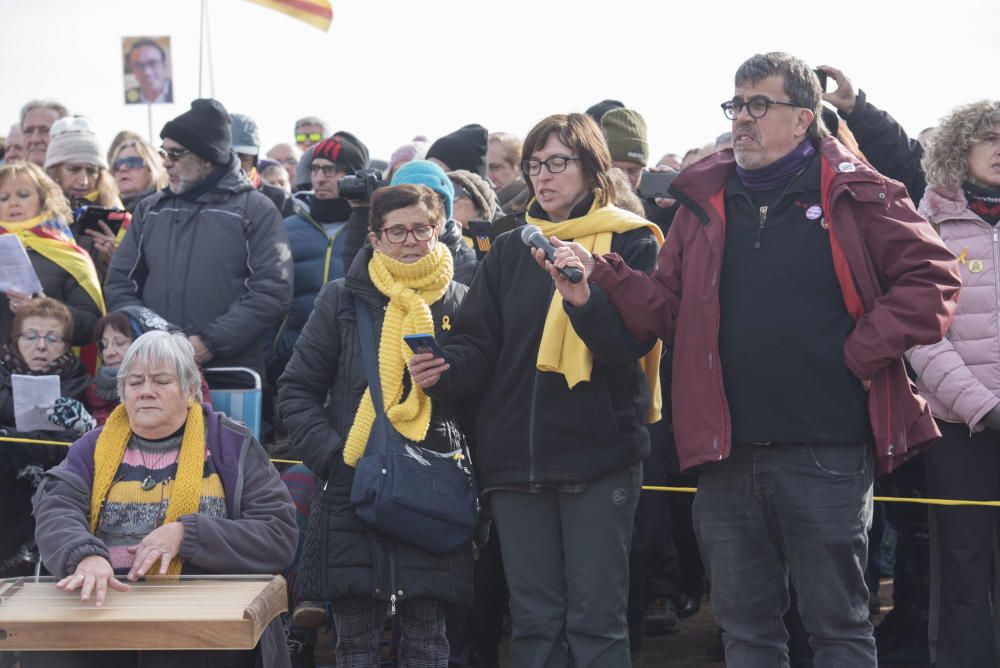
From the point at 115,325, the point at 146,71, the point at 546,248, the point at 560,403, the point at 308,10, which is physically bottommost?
the point at 560,403

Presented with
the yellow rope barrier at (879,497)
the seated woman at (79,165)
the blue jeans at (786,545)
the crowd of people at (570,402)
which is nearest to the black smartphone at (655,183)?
the crowd of people at (570,402)

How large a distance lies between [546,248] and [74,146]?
163 inches

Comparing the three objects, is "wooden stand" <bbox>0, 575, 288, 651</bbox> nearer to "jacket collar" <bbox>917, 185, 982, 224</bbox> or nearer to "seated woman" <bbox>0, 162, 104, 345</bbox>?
"seated woman" <bbox>0, 162, 104, 345</bbox>

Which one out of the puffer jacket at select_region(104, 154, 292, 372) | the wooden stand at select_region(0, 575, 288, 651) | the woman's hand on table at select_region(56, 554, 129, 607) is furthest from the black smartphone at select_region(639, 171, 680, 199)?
the woman's hand on table at select_region(56, 554, 129, 607)

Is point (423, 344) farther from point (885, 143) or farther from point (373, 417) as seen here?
point (885, 143)

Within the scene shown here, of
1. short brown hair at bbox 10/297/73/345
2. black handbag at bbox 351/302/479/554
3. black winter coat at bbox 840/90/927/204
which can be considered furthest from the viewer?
short brown hair at bbox 10/297/73/345

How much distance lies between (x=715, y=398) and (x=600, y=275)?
22.7 inches

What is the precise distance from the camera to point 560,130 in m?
4.62

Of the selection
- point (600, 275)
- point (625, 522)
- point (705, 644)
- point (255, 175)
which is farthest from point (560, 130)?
point (255, 175)

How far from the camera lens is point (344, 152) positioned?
691 cm

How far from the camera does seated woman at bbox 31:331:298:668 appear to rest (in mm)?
4113

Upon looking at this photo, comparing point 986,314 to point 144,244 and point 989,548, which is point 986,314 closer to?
point 989,548

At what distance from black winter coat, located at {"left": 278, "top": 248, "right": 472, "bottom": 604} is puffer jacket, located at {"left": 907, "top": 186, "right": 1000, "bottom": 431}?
1960 mm

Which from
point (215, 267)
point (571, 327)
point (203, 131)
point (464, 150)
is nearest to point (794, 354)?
point (571, 327)
